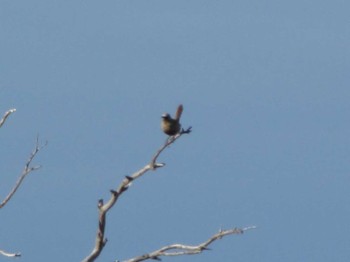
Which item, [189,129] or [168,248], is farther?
[168,248]

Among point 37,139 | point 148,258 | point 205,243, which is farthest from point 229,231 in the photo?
point 37,139

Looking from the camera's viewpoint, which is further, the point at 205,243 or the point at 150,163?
the point at 205,243

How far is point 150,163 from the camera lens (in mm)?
7117

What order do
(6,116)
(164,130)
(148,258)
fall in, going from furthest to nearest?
(148,258) < (164,130) < (6,116)

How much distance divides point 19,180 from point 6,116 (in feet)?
2.93

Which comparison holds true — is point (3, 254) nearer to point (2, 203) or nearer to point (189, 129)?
point (2, 203)

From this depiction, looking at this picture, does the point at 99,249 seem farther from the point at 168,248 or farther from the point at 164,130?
the point at 164,130

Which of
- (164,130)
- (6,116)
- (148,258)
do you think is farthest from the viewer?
(148,258)

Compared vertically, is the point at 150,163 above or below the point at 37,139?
below

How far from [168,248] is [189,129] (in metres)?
1.35

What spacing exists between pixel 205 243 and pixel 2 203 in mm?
1939

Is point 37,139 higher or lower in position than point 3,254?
higher

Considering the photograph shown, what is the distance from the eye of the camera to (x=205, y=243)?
7.63 meters

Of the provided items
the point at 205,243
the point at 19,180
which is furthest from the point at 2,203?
the point at 205,243
